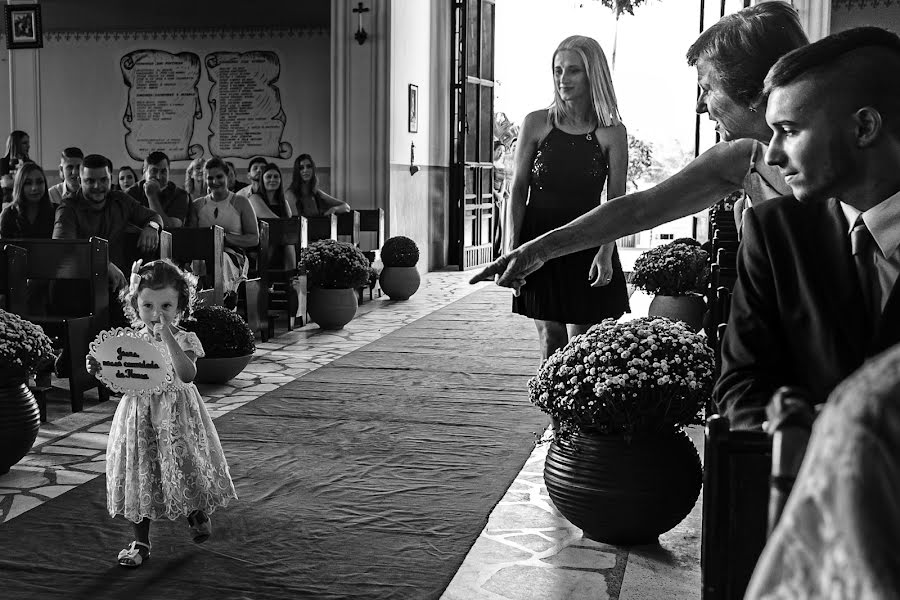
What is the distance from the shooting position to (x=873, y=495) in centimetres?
52

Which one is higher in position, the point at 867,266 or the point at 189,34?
the point at 189,34

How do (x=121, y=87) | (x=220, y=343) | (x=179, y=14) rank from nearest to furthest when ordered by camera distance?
(x=220, y=343)
(x=179, y=14)
(x=121, y=87)

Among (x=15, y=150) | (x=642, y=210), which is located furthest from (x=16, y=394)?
(x=15, y=150)

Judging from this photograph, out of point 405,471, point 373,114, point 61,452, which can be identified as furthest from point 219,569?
point 373,114

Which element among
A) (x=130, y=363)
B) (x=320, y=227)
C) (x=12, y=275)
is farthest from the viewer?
(x=320, y=227)

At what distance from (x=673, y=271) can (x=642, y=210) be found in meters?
5.47

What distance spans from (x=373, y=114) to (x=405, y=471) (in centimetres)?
843

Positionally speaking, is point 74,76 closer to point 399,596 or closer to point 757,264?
point 399,596

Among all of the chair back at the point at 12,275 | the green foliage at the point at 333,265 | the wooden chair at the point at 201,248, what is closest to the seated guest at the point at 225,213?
the green foliage at the point at 333,265

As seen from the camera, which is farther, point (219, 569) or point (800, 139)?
point (219, 569)

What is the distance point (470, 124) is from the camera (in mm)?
15055

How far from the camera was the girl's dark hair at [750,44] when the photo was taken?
81.4 inches

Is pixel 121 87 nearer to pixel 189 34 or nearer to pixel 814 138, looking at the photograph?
pixel 189 34

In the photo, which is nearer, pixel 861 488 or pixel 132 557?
pixel 861 488
